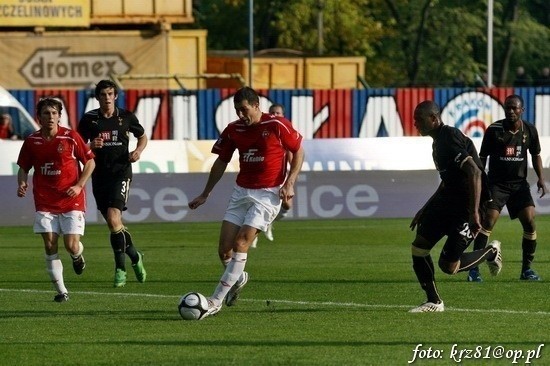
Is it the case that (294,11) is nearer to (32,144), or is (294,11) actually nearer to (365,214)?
(365,214)

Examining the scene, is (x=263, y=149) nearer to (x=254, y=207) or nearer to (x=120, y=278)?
(x=254, y=207)

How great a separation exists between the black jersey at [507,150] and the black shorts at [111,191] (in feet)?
12.9

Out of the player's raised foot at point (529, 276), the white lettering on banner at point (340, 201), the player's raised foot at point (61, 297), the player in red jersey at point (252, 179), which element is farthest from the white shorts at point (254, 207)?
the white lettering on banner at point (340, 201)

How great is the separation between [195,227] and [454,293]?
11.3 m

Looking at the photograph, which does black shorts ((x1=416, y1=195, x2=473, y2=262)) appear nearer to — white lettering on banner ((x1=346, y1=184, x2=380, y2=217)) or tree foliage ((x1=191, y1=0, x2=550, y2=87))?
white lettering on banner ((x1=346, y1=184, x2=380, y2=217))

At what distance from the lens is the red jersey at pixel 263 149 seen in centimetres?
1326

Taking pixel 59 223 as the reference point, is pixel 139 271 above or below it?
below

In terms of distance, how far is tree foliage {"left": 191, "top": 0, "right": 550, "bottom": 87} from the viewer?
56.4 m

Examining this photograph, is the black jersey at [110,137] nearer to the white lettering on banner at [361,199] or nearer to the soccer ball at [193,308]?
the soccer ball at [193,308]

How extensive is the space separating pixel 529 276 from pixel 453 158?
4113 millimetres

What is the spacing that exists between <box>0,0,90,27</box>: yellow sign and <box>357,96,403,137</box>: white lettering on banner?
8.69 meters

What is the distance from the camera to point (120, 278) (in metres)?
16.4

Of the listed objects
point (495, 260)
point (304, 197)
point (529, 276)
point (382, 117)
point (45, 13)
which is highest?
point (45, 13)

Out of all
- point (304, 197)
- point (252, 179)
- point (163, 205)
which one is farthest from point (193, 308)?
point (304, 197)
